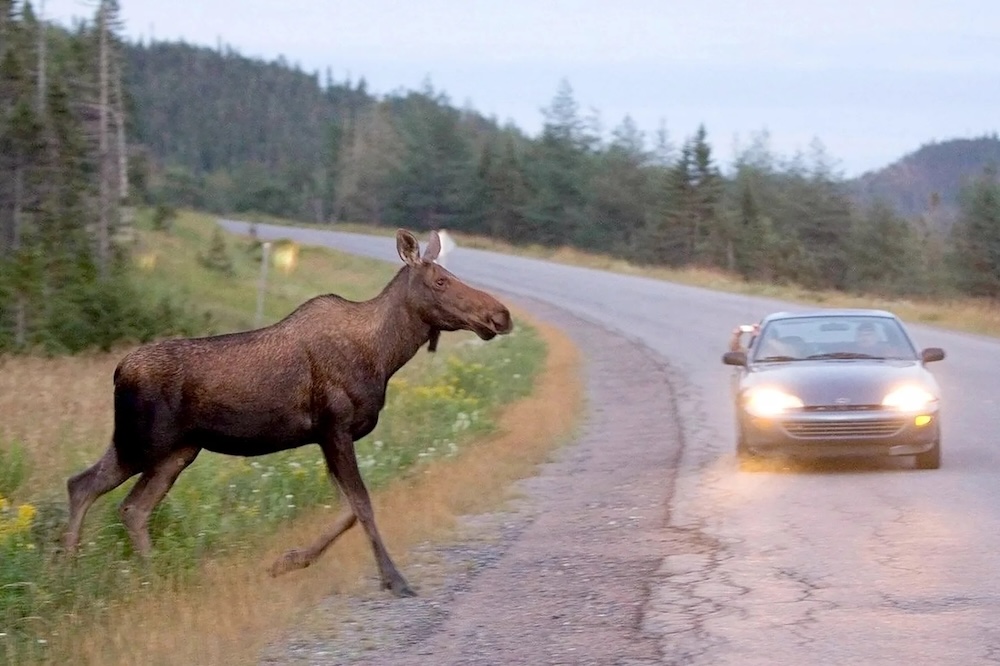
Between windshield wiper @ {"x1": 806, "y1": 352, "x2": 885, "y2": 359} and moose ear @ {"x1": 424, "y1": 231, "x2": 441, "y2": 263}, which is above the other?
moose ear @ {"x1": 424, "y1": 231, "x2": 441, "y2": 263}

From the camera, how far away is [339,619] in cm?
718

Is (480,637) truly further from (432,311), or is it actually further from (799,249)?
(799,249)

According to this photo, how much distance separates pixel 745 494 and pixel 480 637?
459cm

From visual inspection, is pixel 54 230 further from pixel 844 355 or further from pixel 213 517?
pixel 213 517

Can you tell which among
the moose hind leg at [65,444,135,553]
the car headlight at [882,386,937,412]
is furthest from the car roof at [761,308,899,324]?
the moose hind leg at [65,444,135,553]

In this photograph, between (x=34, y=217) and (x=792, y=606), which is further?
(x=34, y=217)

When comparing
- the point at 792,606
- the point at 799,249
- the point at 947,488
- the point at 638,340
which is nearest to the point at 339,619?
the point at 792,606

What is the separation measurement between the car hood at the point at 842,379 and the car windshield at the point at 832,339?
1.06 feet

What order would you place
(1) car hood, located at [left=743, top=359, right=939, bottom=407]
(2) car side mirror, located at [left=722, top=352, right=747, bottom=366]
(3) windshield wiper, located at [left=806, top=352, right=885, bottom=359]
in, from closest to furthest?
(1) car hood, located at [left=743, top=359, right=939, bottom=407]
(3) windshield wiper, located at [left=806, top=352, right=885, bottom=359]
(2) car side mirror, located at [left=722, top=352, right=747, bottom=366]

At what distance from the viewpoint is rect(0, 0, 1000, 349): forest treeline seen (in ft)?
101

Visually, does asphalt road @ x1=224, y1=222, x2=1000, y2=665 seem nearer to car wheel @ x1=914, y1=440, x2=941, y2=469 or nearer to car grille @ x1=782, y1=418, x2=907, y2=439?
car wheel @ x1=914, y1=440, x2=941, y2=469

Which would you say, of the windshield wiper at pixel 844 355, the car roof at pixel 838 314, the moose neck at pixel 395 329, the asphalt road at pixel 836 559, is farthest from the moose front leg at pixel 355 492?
the car roof at pixel 838 314

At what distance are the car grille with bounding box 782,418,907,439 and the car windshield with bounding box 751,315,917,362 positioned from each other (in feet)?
4.35

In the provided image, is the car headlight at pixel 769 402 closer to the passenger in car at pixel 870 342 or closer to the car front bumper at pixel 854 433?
the car front bumper at pixel 854 433
